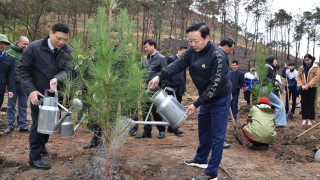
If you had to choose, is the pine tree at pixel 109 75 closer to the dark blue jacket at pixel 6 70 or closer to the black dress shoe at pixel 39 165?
the black dress shoe at pixel 39 165

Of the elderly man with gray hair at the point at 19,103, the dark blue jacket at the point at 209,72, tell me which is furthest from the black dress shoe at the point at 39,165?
the elderly man with gray hair at the point at 19,103

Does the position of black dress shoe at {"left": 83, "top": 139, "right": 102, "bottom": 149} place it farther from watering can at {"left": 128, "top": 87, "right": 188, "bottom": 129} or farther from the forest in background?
the forest in background

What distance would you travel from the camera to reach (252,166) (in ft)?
10.4

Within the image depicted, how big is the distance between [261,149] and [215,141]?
189 cm

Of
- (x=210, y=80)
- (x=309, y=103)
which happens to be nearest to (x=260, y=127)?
(x=210, y=80)

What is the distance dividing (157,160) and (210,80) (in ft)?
4.30

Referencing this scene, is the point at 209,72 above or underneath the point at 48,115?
above

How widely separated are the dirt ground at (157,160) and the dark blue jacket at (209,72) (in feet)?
3.19

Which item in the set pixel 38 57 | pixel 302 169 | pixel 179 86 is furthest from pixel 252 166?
pixel 38 57

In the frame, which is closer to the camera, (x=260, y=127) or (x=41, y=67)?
(x=41, y=67)

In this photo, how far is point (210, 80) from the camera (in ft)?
8.30

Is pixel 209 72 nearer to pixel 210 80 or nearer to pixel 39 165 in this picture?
pixel 210 80

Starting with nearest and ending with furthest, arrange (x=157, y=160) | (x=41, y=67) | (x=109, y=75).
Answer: (x=109, y=75), (x=41, y=67), (x=157, y=160)

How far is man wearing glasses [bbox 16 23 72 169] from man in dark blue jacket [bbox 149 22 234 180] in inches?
42.2
